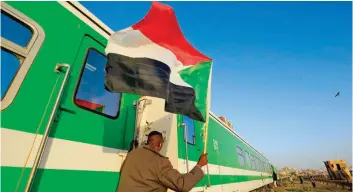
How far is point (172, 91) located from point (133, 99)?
2.42 feet

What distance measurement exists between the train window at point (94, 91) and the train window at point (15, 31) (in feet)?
2.43

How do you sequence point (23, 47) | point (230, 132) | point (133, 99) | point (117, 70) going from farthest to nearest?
point (230, 132) < point (133, 99) < point (117, 70) < point (23, 47)

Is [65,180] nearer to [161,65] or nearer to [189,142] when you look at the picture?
[161,65]

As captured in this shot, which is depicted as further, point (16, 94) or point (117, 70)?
point (117, 70)

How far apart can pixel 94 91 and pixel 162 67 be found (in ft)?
3.10

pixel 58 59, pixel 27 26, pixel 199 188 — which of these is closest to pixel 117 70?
pixel 58 59

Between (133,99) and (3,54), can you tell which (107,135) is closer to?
(133,99)

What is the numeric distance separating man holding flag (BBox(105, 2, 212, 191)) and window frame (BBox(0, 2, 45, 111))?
30.1 inches

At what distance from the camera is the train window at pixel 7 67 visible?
2113 millimetres

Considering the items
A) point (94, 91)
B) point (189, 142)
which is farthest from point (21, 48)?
point (189, 142)

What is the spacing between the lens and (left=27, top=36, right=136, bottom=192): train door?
2367mm

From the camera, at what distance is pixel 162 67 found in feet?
10.9

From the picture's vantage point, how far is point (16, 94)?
7.02 ft

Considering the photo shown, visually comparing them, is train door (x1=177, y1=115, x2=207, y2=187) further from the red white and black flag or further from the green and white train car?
the red white and black flag
